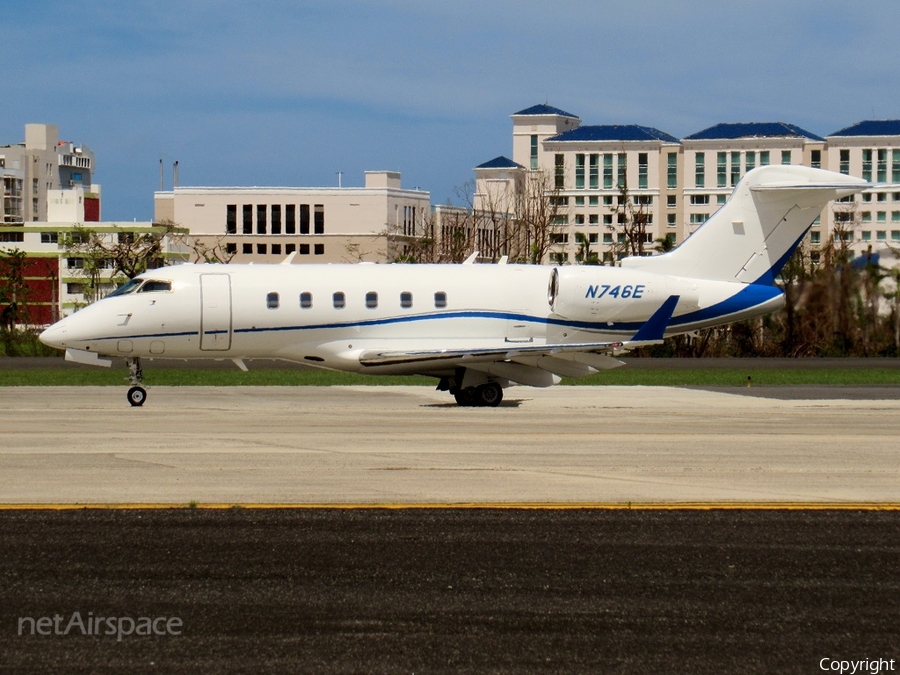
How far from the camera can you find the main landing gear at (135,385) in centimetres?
2659

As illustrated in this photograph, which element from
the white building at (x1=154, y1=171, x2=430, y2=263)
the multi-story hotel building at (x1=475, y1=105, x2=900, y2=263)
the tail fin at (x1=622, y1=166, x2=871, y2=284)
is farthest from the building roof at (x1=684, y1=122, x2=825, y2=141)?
the tail fin at (x1=622, y1=166, x2=871, y2=284)

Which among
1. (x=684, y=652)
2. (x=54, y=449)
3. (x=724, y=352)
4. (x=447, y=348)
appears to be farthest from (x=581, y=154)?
(x=684, y=652)

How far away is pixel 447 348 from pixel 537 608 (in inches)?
759

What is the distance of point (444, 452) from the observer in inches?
702

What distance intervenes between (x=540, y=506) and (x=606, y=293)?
15.9 metres

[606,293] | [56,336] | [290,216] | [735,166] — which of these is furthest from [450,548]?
[290,216]

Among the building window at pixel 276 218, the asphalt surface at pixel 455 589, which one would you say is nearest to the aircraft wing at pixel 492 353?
the asphalt surface at pixel 455 589

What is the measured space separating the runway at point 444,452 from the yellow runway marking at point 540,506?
191mm

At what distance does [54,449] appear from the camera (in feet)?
58.7

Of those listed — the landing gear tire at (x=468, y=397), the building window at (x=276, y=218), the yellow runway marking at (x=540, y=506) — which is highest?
the building window at (x=276, y=218)

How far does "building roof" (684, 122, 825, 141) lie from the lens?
138 metres

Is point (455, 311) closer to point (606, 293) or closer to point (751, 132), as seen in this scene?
point (606, 293)

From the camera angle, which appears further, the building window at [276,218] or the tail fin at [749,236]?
the building window at [276,218]

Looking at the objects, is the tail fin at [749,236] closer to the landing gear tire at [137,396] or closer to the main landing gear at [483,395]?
the main landing gear at [483,395]
